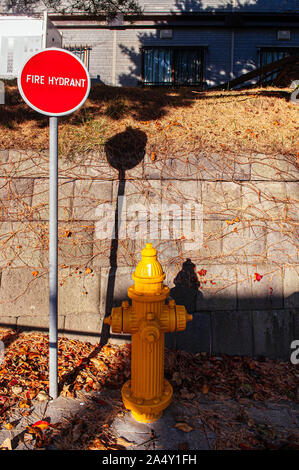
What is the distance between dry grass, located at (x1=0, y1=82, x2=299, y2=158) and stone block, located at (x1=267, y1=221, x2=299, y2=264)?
1.07 metres

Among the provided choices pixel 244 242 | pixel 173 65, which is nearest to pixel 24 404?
pixel 244 242

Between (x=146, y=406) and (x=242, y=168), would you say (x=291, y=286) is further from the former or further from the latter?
(x=146, y=406)

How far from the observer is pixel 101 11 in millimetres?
9383

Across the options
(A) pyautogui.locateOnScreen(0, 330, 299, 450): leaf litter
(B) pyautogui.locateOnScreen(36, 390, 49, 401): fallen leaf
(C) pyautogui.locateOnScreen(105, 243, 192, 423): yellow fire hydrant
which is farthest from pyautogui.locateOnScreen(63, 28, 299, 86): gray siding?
(B) pyautogui.locateOnScreen(36, 390, 49, 401): fallen leaf

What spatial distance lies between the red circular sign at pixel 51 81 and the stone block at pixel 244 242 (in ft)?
7.69

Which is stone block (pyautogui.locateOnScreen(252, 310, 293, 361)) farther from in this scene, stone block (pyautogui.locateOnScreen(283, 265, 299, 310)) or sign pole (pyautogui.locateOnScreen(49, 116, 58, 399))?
sign pole (pyautogui.locateOnScreen(49, 116, 58, 399))

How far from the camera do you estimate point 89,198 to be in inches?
160

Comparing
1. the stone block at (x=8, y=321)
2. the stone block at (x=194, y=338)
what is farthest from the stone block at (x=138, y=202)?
the stone block at (x=8, y=321)

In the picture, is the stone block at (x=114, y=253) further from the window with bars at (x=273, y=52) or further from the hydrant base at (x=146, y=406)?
the window with bars at (x=273, y=52)

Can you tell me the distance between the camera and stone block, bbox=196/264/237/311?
379cm

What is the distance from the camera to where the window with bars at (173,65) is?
11.6 metres

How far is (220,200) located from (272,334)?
174 cm

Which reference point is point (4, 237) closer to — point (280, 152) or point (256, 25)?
point (280, 152)
